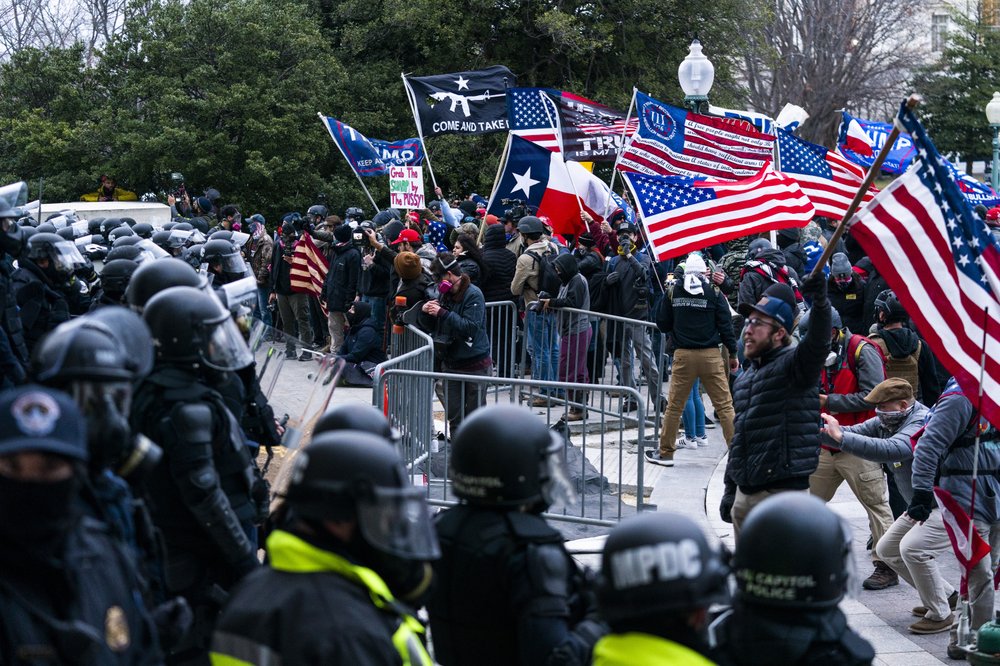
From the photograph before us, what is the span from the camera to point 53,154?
79.6ft

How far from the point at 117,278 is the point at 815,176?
721 centimetres

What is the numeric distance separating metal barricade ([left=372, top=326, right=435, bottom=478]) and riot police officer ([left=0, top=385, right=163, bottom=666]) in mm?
4834

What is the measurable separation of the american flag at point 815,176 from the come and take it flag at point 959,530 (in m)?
5.72

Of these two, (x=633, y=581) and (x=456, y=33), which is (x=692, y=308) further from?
(x=456, y=33)

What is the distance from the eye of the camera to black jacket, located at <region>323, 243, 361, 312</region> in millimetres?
15680

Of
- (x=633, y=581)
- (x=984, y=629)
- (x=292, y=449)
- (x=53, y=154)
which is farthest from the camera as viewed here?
(x=53, y=154)

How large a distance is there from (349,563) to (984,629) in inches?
133

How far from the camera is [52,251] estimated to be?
9.71 meters

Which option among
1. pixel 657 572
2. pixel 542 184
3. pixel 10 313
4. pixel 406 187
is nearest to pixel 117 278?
pixel 10 313

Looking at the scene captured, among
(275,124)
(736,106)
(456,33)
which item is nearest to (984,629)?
(275,124)

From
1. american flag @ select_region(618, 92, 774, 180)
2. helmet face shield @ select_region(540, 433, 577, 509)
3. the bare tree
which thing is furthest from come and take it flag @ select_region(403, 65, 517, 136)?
the bare tree

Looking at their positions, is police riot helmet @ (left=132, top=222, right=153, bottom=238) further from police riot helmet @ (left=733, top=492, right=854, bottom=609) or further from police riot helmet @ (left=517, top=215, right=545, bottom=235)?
police riot helmet @ (left=733, top=492, right=854, bottom=609)


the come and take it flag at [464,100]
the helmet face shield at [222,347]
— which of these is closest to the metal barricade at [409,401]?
the helmet face shield at [222,347]

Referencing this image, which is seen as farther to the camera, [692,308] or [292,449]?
[692,308]
